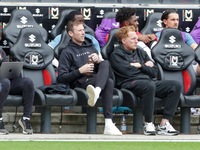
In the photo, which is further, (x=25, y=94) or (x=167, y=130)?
(x=167, y=130)

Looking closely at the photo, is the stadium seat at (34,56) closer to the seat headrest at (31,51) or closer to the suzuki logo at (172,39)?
the seat headrest at (31,51)

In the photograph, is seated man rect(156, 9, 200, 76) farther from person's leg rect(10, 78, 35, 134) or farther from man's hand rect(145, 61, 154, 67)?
person's leg rect(10, 78, 35, 134)

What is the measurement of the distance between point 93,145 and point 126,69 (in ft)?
4.38

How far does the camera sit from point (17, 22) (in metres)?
5.61

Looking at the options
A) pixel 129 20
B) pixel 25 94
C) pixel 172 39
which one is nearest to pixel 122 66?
pixel 172 39

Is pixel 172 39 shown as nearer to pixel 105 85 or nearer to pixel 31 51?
pixel 105 85

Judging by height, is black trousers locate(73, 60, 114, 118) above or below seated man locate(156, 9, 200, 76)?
below

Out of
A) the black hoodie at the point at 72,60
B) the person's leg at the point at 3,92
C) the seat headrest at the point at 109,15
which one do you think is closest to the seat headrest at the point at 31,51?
the black hoodie at the point at 72,60

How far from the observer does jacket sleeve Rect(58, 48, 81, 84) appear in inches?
175

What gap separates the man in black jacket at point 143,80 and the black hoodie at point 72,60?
0.96 ft

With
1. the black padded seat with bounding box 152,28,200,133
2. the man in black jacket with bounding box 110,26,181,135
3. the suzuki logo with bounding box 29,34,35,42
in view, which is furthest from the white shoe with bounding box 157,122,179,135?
the suzuki logo with bounding box 29,34,35,42

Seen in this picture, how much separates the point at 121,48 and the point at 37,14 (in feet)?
5.97

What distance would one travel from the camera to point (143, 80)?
445 cm

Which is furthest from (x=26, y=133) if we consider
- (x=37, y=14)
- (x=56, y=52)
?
(x=37, y=14)
